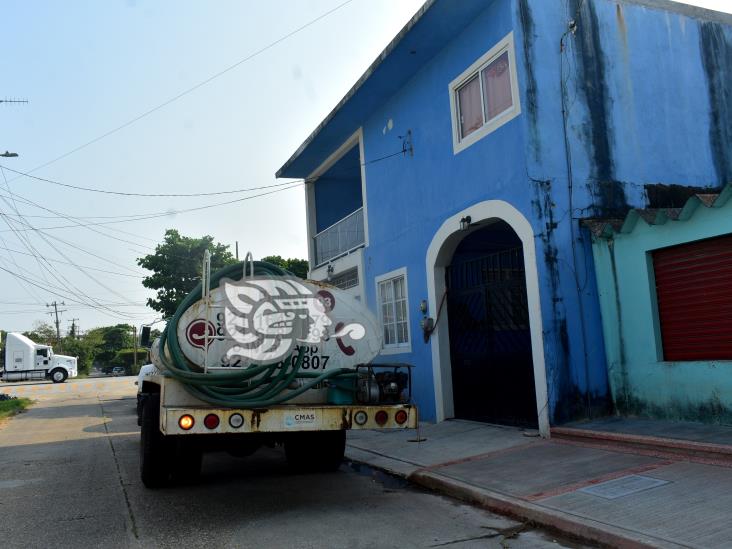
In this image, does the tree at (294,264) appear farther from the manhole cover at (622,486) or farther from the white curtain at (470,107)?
the manhole cover at (622,486)

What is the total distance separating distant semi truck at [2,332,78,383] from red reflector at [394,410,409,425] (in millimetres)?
46044

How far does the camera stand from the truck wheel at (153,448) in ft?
21.1

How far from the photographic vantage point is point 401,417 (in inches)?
234

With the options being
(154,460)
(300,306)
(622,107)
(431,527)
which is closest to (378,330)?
(300,306)

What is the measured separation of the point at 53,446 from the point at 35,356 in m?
39.0

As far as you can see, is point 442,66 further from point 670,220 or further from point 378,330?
point 378,330

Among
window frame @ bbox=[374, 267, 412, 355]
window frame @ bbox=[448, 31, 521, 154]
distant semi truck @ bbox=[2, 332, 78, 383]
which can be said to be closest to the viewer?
Answer: window frame @ bbox=[448, 31, 521, 154]

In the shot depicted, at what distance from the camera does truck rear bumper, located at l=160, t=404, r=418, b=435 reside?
527 cm

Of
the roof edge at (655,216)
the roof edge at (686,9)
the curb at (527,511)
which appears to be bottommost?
the curb at (527,511)

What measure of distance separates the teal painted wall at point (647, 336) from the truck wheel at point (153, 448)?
5789 millimetres

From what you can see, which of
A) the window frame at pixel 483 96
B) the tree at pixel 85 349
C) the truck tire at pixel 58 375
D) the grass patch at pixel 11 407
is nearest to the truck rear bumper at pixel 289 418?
the window frame at pixel 483 96

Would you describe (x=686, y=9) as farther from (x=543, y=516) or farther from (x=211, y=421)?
(x=211, y=421)

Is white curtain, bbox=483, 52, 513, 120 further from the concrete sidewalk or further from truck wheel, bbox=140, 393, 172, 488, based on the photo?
truck wheel, bbox=140, 393, 172, 488

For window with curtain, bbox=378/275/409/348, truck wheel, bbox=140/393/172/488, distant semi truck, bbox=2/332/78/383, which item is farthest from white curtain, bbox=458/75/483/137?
Answer: distant semi truck, bbox=2/332/78/383
